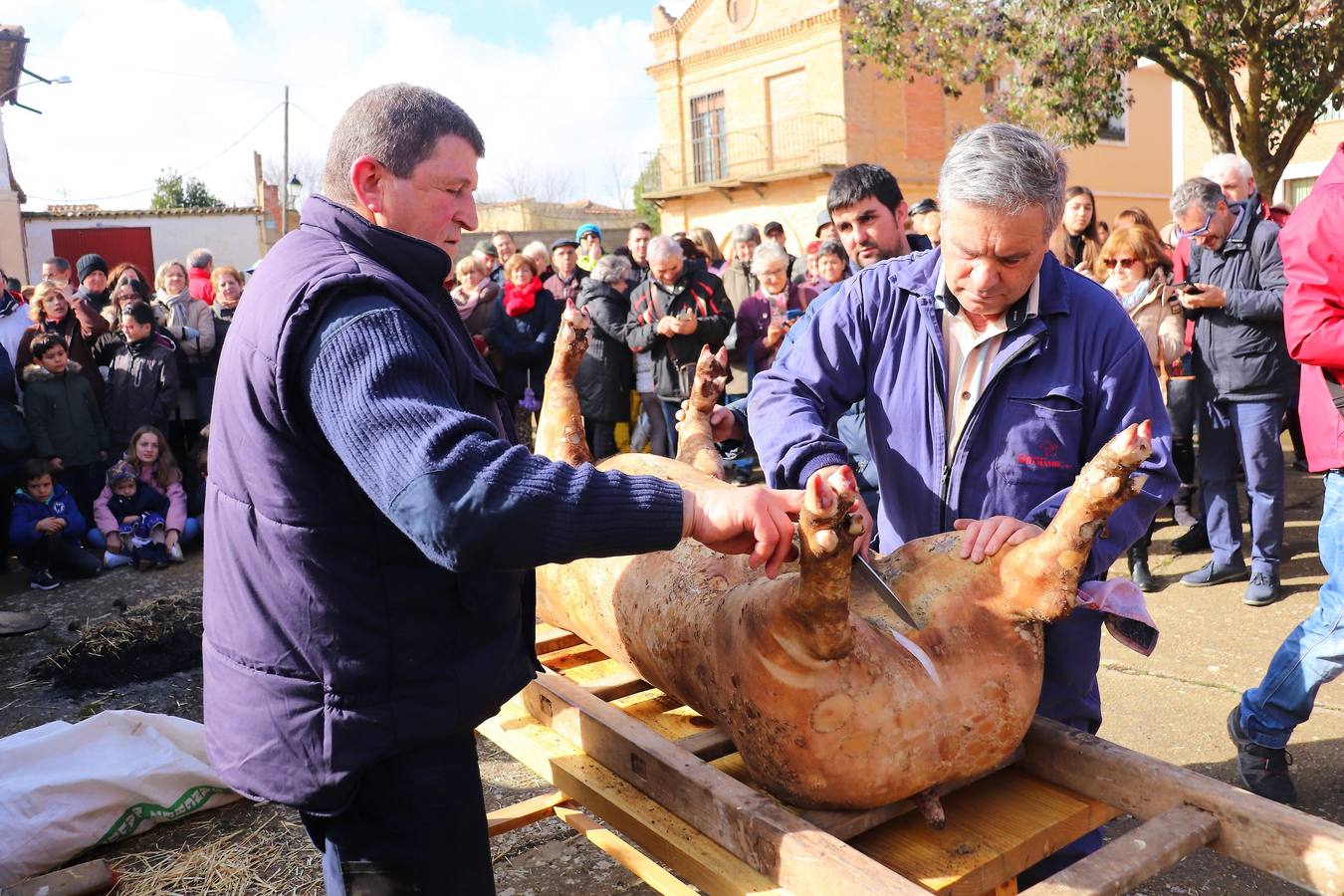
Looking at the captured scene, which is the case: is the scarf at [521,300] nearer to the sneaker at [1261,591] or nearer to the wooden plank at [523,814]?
the sneaker at [1261,591]

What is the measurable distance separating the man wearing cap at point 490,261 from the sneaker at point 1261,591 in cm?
618

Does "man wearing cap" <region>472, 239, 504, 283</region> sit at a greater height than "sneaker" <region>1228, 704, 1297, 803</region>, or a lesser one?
greater

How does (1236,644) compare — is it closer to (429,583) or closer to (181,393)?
(429,583)

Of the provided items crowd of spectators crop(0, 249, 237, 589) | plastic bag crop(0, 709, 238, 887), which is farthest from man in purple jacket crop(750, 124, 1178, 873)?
crowd of spectators crop(0, 249, 237, 589)

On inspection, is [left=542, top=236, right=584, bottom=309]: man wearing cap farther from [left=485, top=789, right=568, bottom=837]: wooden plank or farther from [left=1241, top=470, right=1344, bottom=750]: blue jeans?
[left=1241, top=470, right=1344, bottom=750]: blue jeans

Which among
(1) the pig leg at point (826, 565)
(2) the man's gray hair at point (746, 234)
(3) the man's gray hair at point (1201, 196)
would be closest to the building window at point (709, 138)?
(2) the man's gray hair at point (746, 234)

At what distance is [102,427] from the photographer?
7297 millimetres

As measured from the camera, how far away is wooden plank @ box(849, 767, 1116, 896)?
1838 mm

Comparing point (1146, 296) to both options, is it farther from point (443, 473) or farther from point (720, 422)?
point (443, 473)

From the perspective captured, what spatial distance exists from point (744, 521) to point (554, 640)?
5.62ft

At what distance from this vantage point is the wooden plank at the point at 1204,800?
1663 mm

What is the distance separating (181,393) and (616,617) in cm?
636

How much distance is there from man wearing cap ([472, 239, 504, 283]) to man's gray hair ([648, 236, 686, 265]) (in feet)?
6.58

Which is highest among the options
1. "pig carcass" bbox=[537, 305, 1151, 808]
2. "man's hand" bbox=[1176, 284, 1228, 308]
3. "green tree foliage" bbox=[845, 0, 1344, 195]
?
"green tree foliage" bbox=[845, 0, 1344, 195]
